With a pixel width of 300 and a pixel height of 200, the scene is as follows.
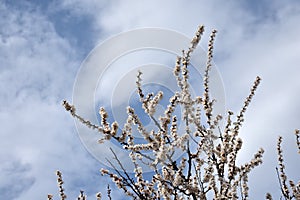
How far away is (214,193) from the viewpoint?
4.42 m

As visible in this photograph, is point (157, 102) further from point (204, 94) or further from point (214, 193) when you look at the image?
point (214, 193)

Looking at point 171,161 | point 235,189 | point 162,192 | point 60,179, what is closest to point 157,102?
point 171,161

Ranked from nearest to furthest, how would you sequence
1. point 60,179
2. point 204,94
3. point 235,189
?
1. point 235,189
2. point 204,94
3. point 60,179

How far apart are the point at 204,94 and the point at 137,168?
1.33 m

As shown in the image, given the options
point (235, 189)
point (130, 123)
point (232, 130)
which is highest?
point (130, 123)

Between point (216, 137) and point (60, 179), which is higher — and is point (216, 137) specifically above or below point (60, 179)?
below

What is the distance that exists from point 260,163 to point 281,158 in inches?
58.4

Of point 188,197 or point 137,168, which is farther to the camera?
point 137,168

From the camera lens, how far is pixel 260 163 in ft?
15.3

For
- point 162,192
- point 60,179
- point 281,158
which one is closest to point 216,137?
point 162,192

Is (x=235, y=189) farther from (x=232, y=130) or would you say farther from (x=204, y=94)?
(x=204, y=94)

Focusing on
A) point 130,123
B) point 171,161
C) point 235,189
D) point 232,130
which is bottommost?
point 235,189

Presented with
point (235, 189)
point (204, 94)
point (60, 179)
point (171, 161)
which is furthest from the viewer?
point (60, 179)

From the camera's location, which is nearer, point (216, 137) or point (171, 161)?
point (171, 161)
